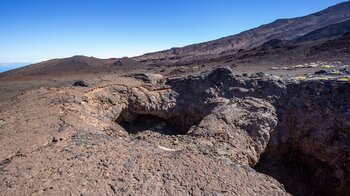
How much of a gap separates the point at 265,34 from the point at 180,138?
226ft

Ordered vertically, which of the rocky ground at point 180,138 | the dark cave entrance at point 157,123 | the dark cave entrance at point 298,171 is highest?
the rocky ground at point 180,138

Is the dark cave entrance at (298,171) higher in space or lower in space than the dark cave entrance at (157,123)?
lower

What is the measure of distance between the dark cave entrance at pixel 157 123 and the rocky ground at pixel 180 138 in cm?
4

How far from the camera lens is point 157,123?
A: 10.5 m

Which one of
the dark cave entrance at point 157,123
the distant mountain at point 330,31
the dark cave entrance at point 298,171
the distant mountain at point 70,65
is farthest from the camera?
the distant mountain at point 70,65

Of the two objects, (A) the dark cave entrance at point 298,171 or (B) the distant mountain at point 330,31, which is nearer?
(A) the dark cave entrance at point 298,171

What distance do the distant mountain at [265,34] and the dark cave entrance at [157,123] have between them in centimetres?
4790

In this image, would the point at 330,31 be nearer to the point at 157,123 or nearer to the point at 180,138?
the point at 157,123

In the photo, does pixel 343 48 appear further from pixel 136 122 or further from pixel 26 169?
pixel 26 169

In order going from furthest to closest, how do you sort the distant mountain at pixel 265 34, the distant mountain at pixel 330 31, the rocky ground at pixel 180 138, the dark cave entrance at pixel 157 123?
the distant mountain at pixel 265 34 → the distant mountain at pixel 330 31 → the dark cave entrance at pixel 157 123 → the rocky ground at pixel 180 138

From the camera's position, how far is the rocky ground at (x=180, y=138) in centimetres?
435

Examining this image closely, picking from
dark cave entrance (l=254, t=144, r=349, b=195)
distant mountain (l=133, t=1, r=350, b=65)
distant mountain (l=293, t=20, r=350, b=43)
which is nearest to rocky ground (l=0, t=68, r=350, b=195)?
dark cave entrance (l=254, t=144, r=349, b=195)

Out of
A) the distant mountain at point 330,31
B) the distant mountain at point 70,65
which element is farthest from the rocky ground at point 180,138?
the distant mountain at point 330,31

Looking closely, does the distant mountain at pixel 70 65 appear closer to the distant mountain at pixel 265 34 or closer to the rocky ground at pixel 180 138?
the distant mountain at pixel 265 34
